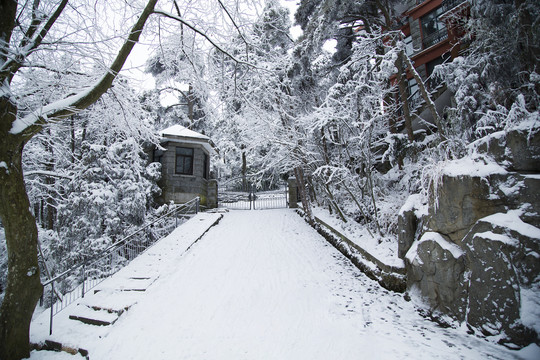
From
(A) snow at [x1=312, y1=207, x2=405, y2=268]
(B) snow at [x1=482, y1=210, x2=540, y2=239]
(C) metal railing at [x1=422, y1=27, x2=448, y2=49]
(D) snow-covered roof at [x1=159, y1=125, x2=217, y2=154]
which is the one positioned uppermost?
(C) metal railing at [x1=422, y1=27, x2=448, y2=49]

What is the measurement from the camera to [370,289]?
6105mm

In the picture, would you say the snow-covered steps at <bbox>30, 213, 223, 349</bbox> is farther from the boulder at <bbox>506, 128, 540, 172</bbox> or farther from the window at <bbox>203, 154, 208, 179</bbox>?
the window at <bbox>203, 154, 208, 179</bbox>

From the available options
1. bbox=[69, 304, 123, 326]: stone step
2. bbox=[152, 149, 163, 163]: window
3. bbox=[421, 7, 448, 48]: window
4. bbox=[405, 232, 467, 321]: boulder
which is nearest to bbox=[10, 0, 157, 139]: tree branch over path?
bbox=[69, 304, 123, 326]: stone step

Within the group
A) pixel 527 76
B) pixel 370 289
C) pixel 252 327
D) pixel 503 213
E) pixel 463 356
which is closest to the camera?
pixel 463 356

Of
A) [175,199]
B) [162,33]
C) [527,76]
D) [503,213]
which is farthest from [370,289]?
[175,199]

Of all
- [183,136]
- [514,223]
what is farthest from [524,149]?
[183,136]

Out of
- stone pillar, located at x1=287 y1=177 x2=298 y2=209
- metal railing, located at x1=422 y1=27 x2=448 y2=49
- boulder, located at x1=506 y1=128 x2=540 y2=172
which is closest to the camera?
boulder, located at x1=506 y1=128 x2=540 y2=172

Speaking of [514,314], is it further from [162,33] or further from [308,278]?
[162,33]

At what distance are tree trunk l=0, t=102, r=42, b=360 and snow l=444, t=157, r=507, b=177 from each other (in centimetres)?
714

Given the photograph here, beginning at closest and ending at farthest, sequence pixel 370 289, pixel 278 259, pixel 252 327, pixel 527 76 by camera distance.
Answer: pixel 252 327 < pixel 370 289 < pixel 527 76 < pixel 278 259

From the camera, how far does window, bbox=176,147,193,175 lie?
1760 centimetres

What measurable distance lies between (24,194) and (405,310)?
22.5 feet

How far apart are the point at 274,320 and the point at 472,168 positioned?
4.37m

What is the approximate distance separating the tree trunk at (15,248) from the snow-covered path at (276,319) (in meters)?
1.13
